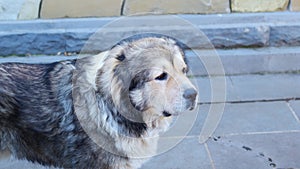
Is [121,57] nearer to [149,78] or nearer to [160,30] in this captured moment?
[149,78]

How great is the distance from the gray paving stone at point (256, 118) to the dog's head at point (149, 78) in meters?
1.61

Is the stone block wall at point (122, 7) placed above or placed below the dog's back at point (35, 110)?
below

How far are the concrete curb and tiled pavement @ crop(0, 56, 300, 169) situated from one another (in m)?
0.44

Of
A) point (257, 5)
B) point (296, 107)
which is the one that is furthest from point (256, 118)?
point (257, 5)

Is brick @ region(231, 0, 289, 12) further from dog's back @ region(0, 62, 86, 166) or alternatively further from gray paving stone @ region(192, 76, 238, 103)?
dog's back @ region(0, 62, 86, 166)

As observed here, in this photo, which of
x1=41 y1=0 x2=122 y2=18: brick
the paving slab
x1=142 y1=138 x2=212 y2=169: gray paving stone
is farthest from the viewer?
x1=41 y1=0 x2=122 y2=18: brick

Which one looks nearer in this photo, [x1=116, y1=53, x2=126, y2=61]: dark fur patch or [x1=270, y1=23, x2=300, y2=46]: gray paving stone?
[x1=116, y1=53, x2=126, y2=61]: dark fur patch

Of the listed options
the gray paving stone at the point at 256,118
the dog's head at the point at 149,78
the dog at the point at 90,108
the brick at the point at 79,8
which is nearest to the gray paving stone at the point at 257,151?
the gray paving stone at the point at 256,118

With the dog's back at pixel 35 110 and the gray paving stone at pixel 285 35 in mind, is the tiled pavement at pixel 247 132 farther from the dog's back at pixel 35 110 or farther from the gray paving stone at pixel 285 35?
the gray paving stone at pixel 285 35

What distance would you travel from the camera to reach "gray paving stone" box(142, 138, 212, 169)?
13.6 feet

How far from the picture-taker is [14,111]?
3.31 metres

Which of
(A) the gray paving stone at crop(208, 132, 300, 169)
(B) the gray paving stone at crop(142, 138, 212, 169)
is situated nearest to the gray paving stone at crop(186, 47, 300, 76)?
(A) the gray paving stone at crop(208, 132, 300, 169)

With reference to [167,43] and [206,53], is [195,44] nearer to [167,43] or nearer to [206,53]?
[206,53]

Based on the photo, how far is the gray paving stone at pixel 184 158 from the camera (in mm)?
4148
